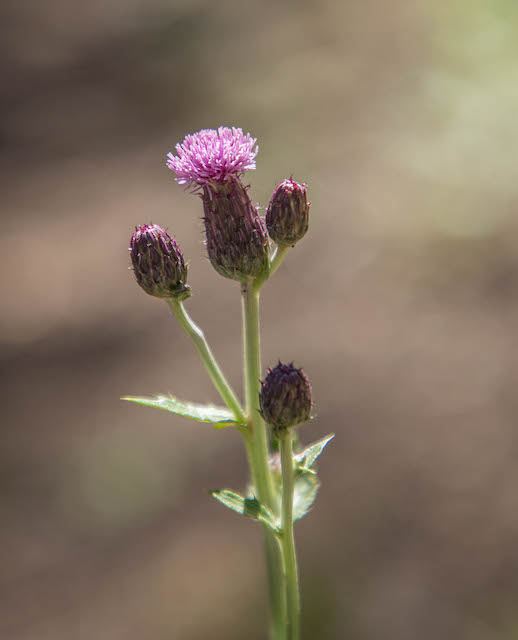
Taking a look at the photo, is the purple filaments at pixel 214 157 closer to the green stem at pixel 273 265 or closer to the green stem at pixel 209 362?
the green stem at pixel 273 265

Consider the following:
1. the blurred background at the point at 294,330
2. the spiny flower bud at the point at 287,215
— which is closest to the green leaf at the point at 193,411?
the spiny flower bud at the point at 287,215

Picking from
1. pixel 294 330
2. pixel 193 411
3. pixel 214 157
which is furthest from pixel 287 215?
pixel 294 330

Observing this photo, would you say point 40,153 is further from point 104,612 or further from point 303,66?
point 104,612

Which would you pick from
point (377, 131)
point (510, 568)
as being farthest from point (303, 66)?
point (510, 568)

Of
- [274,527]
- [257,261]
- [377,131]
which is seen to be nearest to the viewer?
[274,527]

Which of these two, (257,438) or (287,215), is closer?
(257,438)

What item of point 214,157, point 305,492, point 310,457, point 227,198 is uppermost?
point 214,157

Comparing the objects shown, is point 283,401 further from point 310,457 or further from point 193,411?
point 193,411
